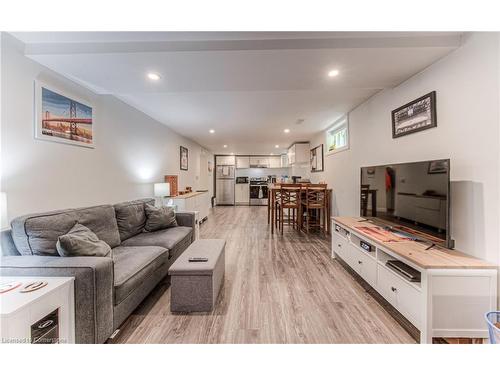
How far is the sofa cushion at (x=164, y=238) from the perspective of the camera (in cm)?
241

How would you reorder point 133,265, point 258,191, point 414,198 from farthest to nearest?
point 258,191 → point 414,198 → point 133,265

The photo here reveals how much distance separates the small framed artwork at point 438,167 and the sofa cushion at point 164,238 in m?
2.74

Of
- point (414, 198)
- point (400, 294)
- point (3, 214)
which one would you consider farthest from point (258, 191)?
point (3, 214)

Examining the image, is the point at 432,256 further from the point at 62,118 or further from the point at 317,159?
the point at 317,159

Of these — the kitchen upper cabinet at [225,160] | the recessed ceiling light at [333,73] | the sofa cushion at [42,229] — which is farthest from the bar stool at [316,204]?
the kitchen upper cabinet at [225,160]

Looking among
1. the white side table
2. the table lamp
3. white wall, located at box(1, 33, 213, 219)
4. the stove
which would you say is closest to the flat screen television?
the white side table

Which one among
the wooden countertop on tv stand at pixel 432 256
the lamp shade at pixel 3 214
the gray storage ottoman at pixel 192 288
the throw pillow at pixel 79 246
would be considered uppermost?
the lamp shade at pixel 3 214

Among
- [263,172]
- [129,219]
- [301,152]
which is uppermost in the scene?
[301,152]

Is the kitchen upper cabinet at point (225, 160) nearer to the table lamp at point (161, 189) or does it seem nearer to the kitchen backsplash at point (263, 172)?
the kitchen backsplash at point (263, 172)

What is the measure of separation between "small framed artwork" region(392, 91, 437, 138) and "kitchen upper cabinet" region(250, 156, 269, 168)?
729 centimetres

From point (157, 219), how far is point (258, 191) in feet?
22.7

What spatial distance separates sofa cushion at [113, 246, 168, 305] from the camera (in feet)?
5.11

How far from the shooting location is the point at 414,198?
1.92 meters

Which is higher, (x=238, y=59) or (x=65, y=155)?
(x=238, y=59)
